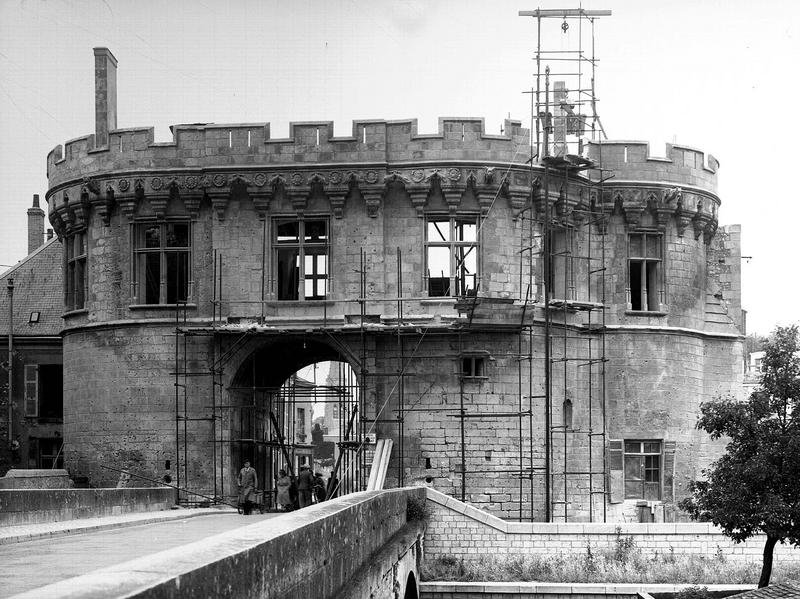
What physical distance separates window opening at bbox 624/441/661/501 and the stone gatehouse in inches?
5.4

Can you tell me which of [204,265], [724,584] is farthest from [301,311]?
[724,584]

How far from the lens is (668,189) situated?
119 ft

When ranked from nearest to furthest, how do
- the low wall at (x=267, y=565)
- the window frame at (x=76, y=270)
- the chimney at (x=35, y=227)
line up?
the low wall at (x=267, y=565)
the window frame at (x=76, y=270)
the chimney at (x=35, y=227)

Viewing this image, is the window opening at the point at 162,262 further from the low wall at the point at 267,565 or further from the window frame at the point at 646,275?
the low wall at the point at 267,565

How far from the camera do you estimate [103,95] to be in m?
35.5

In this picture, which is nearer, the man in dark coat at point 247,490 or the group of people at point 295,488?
the man in dark coat at point 247,490

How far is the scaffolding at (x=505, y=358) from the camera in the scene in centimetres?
3241

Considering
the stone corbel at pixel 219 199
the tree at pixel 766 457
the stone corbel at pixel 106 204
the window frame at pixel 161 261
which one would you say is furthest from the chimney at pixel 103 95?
the tree at pixel 766 457

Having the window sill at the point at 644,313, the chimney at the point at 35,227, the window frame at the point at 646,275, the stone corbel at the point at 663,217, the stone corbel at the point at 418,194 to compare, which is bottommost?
the window sill at the point at 644,313

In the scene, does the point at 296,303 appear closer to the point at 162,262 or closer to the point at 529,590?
the point at 162,262

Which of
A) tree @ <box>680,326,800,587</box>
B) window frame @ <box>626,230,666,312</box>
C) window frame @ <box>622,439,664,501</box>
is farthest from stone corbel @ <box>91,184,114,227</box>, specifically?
tree @ <box>680,326,800,587</box>

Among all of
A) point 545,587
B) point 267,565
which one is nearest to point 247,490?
point 545,587

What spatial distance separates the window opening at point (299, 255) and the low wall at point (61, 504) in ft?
32.3

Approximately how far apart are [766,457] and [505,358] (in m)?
9.29
